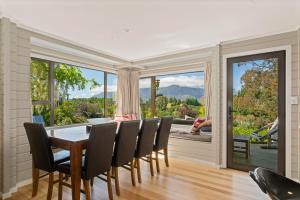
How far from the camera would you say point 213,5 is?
2199 mm

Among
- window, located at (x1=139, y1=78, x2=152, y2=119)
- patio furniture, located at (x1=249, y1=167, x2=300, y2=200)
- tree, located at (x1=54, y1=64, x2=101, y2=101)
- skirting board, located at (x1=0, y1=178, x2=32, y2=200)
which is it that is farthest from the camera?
window, located at (x1=139, y1=78, x2=152, y2=119)

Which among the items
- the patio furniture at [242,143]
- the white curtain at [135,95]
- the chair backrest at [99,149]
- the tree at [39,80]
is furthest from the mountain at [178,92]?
the chair backrest at [99,149]

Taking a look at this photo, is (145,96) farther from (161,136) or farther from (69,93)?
(161,136)

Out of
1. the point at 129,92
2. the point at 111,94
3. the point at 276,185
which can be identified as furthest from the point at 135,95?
the point at 276,185

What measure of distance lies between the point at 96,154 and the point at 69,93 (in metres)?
2.51

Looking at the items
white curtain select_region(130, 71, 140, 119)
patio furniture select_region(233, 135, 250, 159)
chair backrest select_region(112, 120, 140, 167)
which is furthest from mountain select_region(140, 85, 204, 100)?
chair backrest select_region(112, 120, 140, 167)

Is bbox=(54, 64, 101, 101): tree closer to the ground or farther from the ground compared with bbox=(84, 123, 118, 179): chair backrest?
farther from the ground

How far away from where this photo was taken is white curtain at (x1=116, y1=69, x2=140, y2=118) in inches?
205

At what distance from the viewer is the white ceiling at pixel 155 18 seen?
2188 mm

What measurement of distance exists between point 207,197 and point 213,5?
240 cm

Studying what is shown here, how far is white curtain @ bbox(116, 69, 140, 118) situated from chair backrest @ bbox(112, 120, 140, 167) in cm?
262

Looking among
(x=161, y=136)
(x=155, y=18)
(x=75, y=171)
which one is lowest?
(x=75, y=171)

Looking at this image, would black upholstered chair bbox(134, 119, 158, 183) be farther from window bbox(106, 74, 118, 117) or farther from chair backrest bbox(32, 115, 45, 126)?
window bbox(106, 74, 118, 117)

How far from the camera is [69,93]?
418cm
